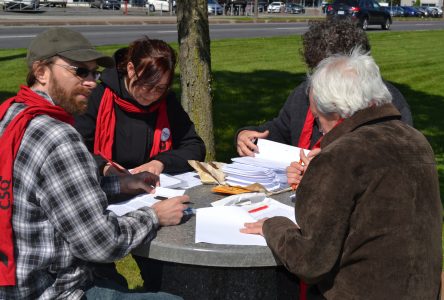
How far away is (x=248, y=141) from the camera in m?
3.88

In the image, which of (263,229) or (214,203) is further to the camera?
(214,203)

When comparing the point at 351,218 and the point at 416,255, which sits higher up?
the point at 351,218

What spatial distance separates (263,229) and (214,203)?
49cm

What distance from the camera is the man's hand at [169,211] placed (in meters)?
2.66

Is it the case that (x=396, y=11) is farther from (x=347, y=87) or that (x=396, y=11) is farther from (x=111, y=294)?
(x=111, y=294)

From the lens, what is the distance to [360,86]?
8.02 feet

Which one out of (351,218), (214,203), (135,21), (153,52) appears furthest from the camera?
(135,21)

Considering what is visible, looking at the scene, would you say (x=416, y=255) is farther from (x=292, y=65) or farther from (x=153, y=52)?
(x=292, y=65)

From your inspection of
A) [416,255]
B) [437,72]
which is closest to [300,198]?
[416,255]

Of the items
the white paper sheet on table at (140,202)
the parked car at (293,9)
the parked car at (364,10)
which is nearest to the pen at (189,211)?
the white paper sheet on table at (140,202)

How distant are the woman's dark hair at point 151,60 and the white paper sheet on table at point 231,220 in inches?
35.2

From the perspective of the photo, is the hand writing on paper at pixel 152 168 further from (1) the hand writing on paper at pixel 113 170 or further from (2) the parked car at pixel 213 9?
(2) the parked car at pixel 213 9

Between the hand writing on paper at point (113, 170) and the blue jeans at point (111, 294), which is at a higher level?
the hand writing on paper at point (113, 170)

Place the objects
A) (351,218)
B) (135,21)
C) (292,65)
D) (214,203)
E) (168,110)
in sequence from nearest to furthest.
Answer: (351,218) → (214,203) → (168,110) → (292,65) → (135,21)
